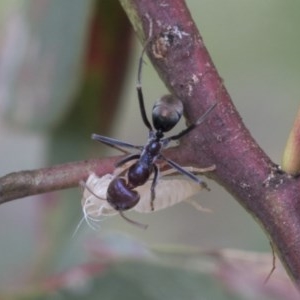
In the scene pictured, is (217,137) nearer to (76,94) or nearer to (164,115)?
(164,115)

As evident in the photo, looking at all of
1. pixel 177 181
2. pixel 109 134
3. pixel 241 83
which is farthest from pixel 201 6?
pixel 177 181

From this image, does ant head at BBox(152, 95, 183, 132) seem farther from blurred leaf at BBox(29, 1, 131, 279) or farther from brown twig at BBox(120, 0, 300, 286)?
blurred leaf at BBox(29, 1, 131, 279)

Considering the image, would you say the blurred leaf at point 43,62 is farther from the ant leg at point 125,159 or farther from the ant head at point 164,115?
the ant leg at point 125,159

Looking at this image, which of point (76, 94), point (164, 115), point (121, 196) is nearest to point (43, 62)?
point (76, 94)

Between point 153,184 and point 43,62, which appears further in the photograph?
point 43,62

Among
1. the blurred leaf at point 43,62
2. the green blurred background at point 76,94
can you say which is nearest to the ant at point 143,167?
the green blurred background at point 76,94
